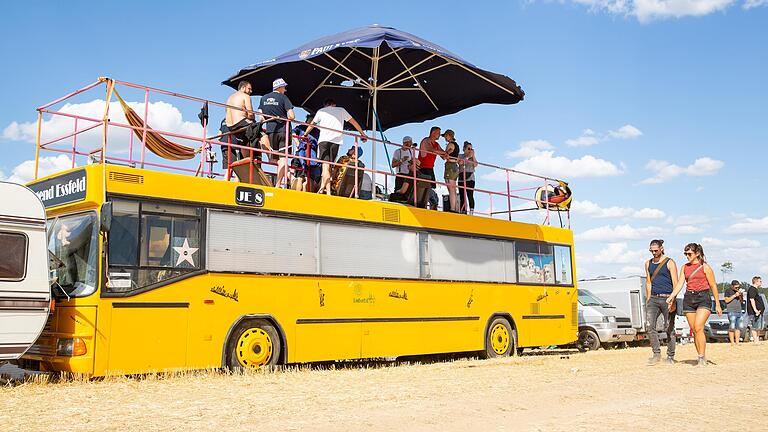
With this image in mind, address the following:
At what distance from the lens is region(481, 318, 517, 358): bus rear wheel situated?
15.0 m

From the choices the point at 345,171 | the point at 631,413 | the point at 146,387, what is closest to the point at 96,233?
the point at 146,387

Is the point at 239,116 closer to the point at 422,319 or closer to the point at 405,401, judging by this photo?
the point at 422,319

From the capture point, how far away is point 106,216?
930 cm

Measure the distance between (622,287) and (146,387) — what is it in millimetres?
16022

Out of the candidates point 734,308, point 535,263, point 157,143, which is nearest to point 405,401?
point 157,143

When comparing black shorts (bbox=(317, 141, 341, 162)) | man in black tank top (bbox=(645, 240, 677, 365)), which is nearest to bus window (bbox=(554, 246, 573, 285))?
man in black tank top (bbox=(645, 240, 677, 365))

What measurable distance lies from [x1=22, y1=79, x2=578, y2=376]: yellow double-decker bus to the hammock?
1.07 metres

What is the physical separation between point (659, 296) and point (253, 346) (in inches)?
260

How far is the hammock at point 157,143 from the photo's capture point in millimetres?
10797

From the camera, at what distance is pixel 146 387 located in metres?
8.93

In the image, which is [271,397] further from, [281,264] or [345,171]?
[345,171]

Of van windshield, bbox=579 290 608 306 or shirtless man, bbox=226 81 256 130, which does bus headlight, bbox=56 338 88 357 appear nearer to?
shirtless man, bbox=226 81 256 130

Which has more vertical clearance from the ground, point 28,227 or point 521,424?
point 28,227

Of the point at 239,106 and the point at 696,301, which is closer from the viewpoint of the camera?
the point at 696,301
